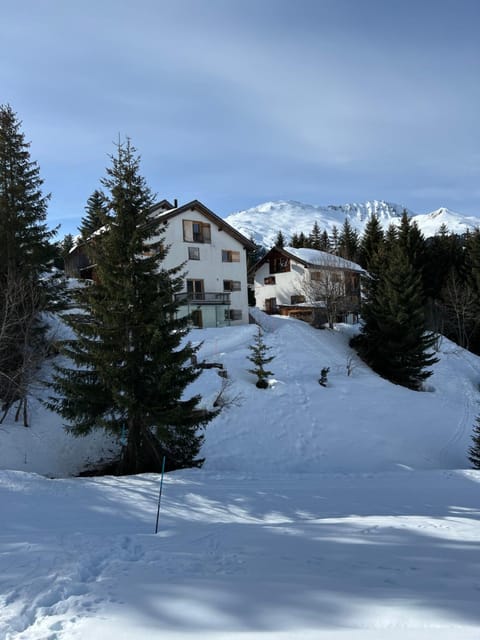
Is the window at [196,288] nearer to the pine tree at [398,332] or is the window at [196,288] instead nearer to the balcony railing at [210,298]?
the balcony railing at [210,298]

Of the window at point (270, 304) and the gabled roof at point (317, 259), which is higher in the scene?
the gabled roof at point (317, 259)

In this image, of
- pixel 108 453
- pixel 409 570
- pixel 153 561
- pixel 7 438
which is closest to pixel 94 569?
pixel 153 561

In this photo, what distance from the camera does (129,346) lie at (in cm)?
1334

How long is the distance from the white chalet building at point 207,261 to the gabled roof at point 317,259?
6.81 metres

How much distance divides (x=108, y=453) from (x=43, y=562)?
38.0ft

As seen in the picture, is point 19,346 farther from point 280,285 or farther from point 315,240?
point 315,240

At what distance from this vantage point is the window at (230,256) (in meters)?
35.4

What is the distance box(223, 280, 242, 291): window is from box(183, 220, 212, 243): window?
3.74 m

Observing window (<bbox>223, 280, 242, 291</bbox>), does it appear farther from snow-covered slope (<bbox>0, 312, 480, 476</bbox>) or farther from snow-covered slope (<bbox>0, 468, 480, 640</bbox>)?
snow-covered slope (<bbox>0, 468, 480, 640</bbox>)

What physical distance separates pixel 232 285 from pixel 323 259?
886 cm

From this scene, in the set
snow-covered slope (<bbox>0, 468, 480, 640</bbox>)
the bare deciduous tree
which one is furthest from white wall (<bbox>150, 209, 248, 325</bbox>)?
snow-covered slope (<bbox>0, 468, 480, 640</bbox>)

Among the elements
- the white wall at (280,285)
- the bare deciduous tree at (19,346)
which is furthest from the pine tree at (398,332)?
the bare deciduous tree at (19,346)

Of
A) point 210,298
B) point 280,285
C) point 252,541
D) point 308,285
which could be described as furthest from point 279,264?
point 252,541

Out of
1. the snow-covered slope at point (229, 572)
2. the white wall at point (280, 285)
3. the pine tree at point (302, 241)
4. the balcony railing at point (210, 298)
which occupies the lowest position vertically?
the snow-covered slope at point (229, 572)
